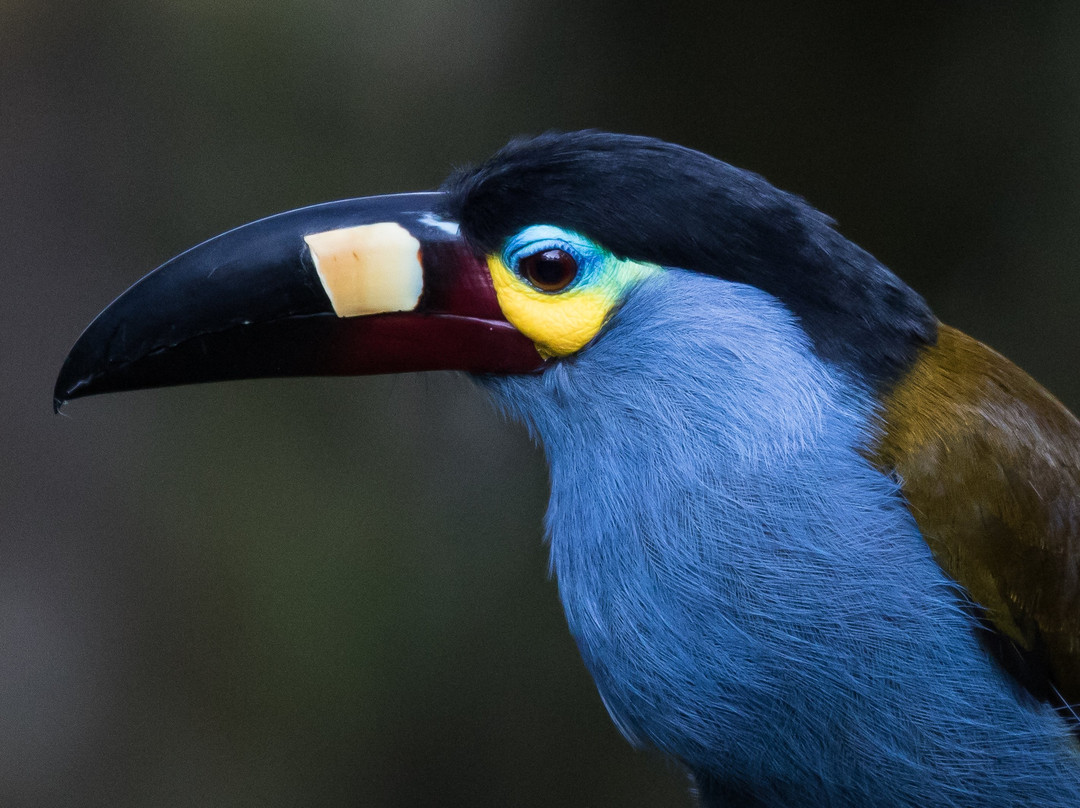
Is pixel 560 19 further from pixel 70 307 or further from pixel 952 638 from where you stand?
pixel 952 638

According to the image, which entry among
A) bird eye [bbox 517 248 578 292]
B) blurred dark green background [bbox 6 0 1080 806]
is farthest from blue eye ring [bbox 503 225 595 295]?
blurred dark green background [bbox 6 0 1080 806]

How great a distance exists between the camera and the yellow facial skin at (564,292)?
143 cm

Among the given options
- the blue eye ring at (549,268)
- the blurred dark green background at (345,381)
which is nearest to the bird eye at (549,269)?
the blue eye ring at (549,268)

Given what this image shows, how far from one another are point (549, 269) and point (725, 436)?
0.33 m

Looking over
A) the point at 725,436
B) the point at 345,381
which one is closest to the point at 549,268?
the point at 725,436

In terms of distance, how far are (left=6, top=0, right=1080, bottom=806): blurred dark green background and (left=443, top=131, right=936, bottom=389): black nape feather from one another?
1694 mm

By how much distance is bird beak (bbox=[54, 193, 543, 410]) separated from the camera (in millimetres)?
1493

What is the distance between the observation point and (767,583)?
1.36m

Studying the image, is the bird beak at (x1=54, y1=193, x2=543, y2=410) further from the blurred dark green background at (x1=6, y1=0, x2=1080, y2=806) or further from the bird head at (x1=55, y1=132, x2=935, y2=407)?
the blurred dark green background at (x1=6, y1=0, x2=1080, y2=806)

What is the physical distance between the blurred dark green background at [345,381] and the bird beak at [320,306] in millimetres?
1583

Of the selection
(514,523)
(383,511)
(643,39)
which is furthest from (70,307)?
(643,39)

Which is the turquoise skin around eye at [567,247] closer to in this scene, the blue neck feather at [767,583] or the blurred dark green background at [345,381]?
the blue neck feather at [767,583]

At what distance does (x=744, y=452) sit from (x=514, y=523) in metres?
2.02

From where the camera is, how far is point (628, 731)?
1.54 meters
